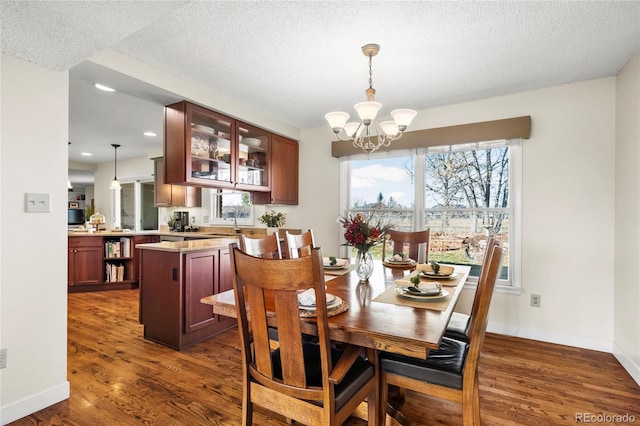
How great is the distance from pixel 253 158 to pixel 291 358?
3.09m

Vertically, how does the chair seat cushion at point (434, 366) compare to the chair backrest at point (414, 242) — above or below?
below

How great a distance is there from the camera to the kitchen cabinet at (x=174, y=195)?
5.50 m

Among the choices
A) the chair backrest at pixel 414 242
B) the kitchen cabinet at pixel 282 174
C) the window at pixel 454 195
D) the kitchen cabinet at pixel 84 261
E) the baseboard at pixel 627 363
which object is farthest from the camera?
the kitchen cabinet at pixel 84 261

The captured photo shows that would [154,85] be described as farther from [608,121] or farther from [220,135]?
[608,121]

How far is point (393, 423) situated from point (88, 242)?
512cm

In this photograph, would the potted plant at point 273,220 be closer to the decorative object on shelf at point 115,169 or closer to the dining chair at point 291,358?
the dining chair at point 291,358

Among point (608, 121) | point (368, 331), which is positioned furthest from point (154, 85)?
point (608, 121)

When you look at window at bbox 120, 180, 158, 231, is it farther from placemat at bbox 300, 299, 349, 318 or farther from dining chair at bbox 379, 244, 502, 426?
dining chair at bbox 379, 244, 502, 426

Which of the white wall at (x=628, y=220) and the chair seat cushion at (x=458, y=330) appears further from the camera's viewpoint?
the white wall at (x=628, y=220)

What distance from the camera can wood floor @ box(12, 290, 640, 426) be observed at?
73.7 inches

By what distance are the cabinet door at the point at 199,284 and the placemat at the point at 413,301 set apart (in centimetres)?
189

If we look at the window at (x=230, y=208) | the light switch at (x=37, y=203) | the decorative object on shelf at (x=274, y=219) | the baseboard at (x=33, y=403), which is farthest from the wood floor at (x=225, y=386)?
the window at (x=230, y=208)

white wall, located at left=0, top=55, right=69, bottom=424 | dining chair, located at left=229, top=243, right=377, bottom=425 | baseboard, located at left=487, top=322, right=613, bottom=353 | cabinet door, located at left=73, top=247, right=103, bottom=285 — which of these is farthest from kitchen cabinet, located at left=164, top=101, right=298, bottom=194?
baseboard, located at left=487, top=322, right=613, bottom=353

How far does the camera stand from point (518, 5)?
1.86 m
